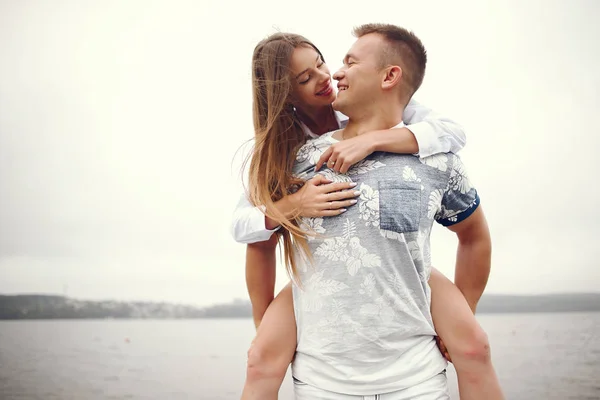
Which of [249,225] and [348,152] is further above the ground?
[348,152]

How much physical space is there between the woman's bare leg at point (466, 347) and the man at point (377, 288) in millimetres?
34

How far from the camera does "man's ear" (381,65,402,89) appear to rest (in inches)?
54.1

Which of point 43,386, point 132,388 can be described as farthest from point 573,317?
point 43,386

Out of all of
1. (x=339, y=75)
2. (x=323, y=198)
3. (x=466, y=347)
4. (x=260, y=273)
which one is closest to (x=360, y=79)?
(x=339, y=75)

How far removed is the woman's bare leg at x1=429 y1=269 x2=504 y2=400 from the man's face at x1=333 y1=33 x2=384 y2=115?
18.6 inches

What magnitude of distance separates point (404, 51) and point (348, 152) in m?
0.31

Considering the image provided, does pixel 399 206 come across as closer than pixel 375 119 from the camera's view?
Yes

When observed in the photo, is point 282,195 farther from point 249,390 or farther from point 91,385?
point 91,385

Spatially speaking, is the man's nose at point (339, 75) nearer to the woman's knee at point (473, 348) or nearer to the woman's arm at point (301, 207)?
the woman's arm at point (301, 207)

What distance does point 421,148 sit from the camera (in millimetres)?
1294

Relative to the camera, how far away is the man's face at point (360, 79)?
137cm

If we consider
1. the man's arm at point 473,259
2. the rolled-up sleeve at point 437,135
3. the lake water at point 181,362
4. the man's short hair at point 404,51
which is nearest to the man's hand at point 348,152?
the rolled-up sleeve at point 437,135

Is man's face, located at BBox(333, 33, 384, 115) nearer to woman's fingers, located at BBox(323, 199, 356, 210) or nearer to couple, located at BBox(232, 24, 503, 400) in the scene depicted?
couple, located at BBox(232, 24, 503, 400)

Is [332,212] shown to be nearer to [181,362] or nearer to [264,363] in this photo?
→ [264,363]
